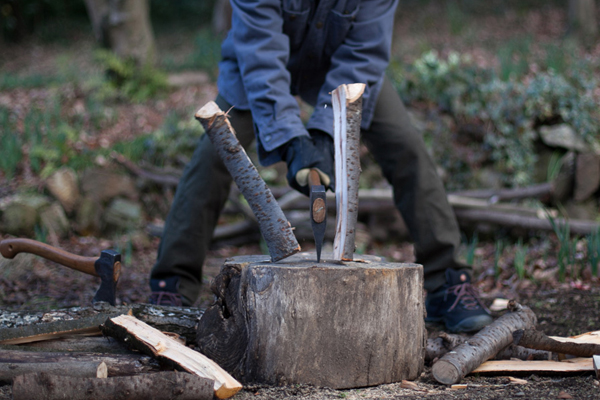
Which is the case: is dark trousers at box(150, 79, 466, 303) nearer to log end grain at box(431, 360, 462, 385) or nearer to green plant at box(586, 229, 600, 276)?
log end grain at box(431, 360, 462, 385)

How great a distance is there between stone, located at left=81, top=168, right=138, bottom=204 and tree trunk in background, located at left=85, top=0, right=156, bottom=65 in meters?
2.48

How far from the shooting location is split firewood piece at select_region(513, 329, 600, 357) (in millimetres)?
1706

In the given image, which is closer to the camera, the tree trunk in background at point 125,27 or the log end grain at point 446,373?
the log end grain at point 446,373

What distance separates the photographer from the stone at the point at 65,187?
4195 mm

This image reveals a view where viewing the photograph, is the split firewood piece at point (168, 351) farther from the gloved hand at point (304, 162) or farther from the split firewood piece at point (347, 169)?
the gloved hand at point (304, 162)

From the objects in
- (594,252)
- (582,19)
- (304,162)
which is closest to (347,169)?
(304,162)

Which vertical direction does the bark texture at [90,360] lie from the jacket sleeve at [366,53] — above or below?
below

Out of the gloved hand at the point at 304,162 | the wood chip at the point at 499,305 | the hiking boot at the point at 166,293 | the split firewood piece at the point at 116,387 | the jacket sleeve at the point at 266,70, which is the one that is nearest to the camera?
the split firewood piece at the point at 116,387

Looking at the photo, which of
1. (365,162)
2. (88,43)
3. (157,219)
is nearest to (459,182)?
(365,162)

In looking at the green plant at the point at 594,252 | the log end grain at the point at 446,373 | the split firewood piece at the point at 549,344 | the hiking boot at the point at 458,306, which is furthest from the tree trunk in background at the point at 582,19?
the log end grain at the point at 446,373

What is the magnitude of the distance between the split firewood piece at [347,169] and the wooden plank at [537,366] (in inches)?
23.6

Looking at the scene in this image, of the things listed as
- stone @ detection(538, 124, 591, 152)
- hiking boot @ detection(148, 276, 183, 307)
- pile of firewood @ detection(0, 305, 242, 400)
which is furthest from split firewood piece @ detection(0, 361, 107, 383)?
stone @ detection(538, 124, 591, 152)

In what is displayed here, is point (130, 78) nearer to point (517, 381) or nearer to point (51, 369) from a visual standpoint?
point (51, 369)

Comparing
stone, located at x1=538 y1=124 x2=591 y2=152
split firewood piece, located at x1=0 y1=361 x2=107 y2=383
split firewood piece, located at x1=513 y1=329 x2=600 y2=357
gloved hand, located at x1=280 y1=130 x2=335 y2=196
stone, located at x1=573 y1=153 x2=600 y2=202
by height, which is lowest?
split firewood piece, located at x1=513 y1=329 x2=600 y2=357
